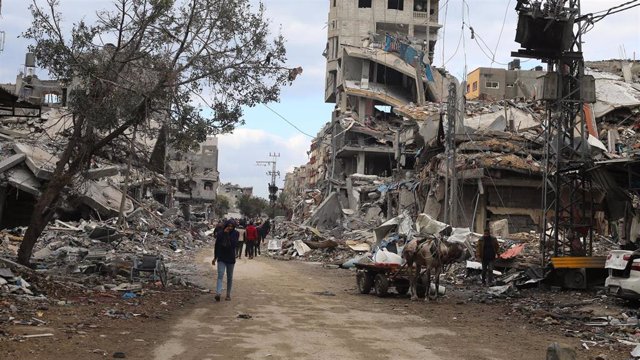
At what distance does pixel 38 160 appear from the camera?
27312mm

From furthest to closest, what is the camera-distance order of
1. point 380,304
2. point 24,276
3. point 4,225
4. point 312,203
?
point 312,203 < point 4,225 < point 380,304 < point 24,276

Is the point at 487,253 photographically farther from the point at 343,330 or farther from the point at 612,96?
the point at 612,96

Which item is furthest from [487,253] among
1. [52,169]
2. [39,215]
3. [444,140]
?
[52,169]

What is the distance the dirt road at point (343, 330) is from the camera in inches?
336

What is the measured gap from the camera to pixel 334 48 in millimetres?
84000

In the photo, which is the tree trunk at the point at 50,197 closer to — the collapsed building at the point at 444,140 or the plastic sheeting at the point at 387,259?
the plastic sheeting at the point at 387,259

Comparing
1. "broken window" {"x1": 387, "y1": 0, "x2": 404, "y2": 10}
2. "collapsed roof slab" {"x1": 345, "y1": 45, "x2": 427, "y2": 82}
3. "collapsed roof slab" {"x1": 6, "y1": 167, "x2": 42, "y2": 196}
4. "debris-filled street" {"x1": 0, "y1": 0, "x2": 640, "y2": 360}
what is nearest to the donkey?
"debris-filled street" {"x1": 0, "y1": 0, "x2": 640, "y2": 360}

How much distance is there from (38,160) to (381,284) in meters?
17.6

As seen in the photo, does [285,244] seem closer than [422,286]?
No

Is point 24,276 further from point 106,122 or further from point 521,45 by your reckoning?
point 521,45

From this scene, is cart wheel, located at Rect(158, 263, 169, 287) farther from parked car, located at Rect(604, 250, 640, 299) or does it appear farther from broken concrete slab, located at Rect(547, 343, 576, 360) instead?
broken concrete slab, located at Rect(547, 343, 576, 360)

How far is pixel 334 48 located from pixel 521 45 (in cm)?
6692

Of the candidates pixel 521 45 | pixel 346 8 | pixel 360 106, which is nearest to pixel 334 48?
pixel 346 8

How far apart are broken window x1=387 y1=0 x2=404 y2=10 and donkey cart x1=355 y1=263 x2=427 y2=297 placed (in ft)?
238
